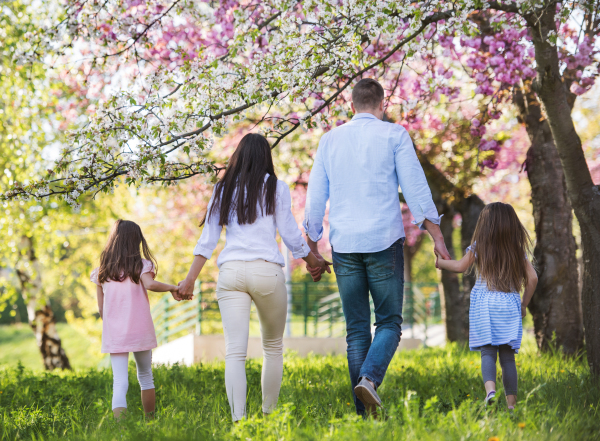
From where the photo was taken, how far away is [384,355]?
11.2ft

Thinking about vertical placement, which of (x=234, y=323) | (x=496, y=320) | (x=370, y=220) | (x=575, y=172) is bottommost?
(x=496, y=320)

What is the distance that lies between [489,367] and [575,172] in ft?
7.00

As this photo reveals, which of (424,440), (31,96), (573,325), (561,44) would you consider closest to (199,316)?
(31,96)

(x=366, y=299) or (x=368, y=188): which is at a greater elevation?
(x=368, y=188)

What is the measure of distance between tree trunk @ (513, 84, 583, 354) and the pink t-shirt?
422 centimetres

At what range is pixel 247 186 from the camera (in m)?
3.58

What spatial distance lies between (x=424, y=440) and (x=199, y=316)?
8782 millimetres

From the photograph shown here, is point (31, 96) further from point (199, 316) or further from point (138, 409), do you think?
point (138, 409)

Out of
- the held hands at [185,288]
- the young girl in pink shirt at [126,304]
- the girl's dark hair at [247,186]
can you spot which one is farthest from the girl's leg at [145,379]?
the girl's dark hair at [247,186]

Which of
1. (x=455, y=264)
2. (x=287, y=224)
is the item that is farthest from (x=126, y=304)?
(x=455, y=264)

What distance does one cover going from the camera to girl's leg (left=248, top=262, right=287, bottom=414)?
345cm

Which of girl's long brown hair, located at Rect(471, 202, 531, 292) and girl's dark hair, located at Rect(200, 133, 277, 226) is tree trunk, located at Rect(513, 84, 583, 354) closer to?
girl's long brown hair, located at Rect(471, 202, 531, 292)

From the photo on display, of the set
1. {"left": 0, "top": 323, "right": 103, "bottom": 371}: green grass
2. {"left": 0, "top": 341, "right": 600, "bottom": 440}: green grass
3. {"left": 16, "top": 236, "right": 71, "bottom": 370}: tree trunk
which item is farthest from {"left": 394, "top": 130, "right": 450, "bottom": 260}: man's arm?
{"left": 0, "top": 323, "right": 103, "bottom": 371}: green grass

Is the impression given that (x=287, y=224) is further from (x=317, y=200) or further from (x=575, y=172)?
(x=575, y=172)
